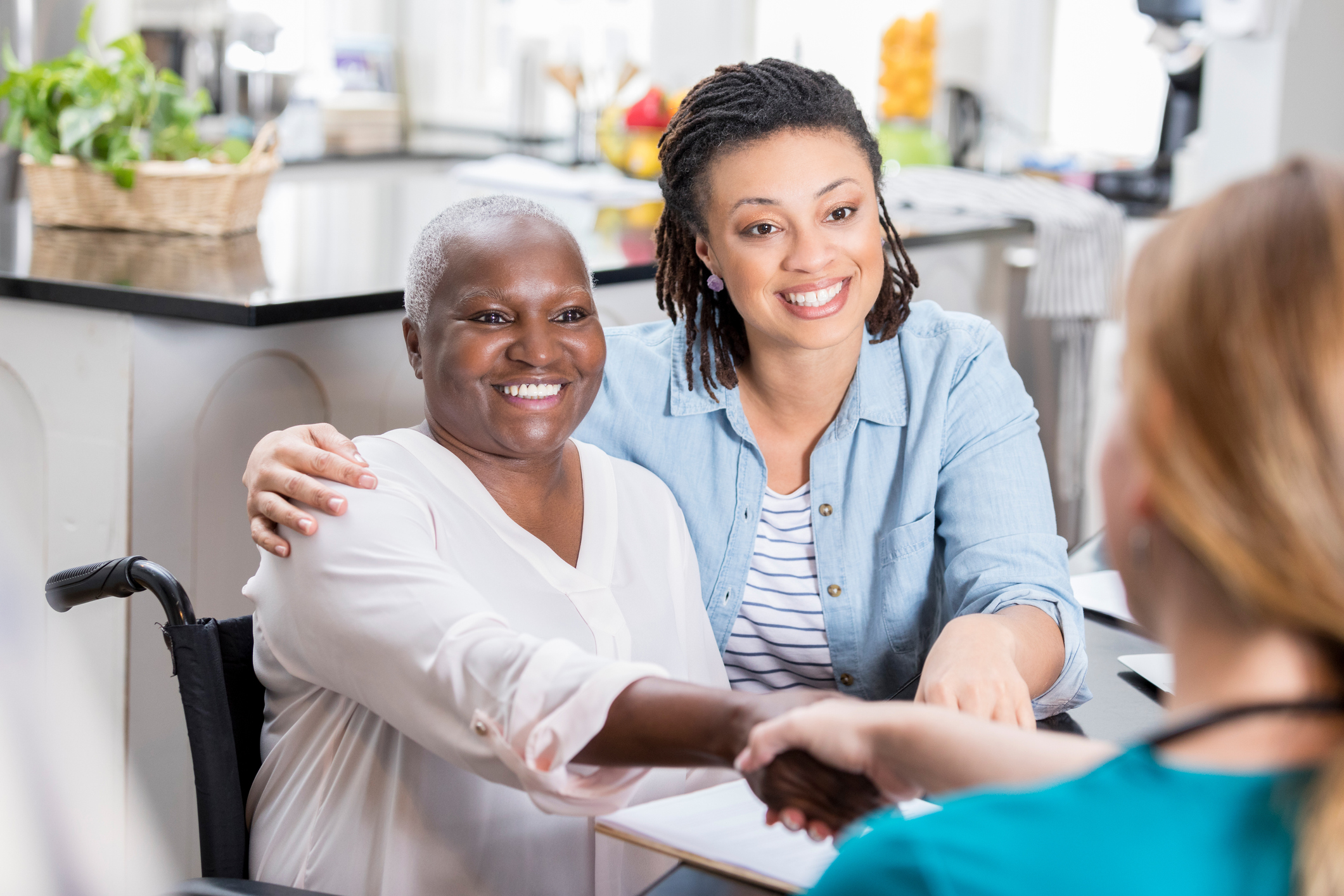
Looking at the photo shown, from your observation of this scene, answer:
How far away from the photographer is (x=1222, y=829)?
0.53 meters

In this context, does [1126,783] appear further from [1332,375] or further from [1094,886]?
[1332,375]

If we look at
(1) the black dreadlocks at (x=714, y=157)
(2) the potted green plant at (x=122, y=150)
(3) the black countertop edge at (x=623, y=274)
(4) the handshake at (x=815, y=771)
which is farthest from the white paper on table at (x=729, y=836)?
(2) the potted green plant at (x=122, y=150)

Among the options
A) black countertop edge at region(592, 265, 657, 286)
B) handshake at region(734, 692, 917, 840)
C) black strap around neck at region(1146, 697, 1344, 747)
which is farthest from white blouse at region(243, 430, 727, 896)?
black countertop edge at region(592, 265, 657, 286)

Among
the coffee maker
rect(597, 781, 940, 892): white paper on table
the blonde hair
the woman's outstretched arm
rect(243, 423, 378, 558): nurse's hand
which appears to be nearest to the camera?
the blonde hair

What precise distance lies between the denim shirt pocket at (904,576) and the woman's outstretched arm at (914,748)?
599 mm

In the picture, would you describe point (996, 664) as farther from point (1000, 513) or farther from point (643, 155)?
point (643, 155)

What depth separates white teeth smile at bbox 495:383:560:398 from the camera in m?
1.25

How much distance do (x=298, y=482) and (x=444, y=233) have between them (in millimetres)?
292

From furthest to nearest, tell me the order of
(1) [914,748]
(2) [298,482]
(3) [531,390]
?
(3) [531,390] → (2) [298,482] → (1) [914,748]

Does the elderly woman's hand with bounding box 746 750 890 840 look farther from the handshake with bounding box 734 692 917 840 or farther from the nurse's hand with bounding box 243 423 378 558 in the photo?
the nurse's hand with bounding box 243 423 378 558

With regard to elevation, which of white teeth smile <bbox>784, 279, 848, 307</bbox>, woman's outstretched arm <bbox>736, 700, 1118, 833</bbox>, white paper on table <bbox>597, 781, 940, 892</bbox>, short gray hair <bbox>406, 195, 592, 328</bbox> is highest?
short gray hair <bbox>406, 195, 592, 328</bbox>

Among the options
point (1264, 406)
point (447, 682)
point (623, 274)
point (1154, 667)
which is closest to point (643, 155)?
point (623, 274)

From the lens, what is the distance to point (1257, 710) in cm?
54

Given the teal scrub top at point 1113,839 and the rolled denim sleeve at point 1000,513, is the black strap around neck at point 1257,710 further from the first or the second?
the rolled denim sleeve at point 1000,513
